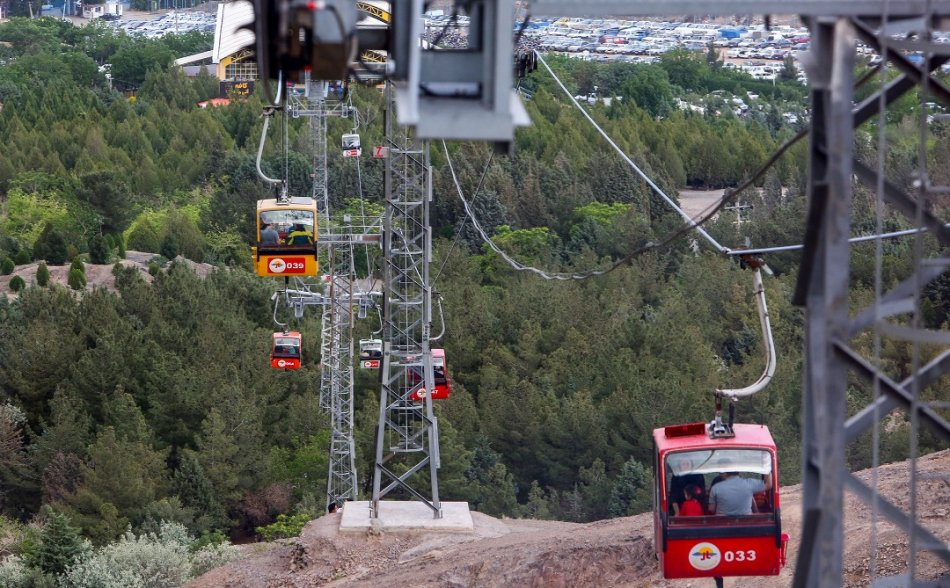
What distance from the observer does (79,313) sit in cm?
4147

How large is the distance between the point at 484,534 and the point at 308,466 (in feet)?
41.9

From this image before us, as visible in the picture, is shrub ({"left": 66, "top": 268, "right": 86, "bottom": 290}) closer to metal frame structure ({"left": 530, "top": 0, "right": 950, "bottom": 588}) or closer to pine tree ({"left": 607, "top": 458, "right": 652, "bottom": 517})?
pine tree ({"left": 607, "top": 458, "right": 652, "bottom": 517})

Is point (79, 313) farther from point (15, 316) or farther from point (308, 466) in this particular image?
point (308, 466)

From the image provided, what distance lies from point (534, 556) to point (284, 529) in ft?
43.5

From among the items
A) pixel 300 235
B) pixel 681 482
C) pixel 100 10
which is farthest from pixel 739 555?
pixel 100 10

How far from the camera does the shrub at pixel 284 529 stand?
29.3m

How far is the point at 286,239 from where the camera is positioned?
2527 cm

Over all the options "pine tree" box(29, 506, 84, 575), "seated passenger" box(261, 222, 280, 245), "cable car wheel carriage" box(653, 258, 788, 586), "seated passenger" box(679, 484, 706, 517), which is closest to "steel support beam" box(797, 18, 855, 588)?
"cable car wheel carriage" box(653, 258, 788, 586)

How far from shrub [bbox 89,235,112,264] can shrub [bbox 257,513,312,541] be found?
1062 inches

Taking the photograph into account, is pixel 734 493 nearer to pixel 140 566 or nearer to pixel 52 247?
pixel 140 566

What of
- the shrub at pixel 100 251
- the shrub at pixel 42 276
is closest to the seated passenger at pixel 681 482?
the shrub at pixel 42 276

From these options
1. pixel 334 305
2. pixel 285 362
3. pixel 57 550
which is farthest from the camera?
pixel 285 362

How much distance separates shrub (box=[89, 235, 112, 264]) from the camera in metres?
55.7

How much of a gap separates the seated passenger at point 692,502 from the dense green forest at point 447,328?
323 centimetres
